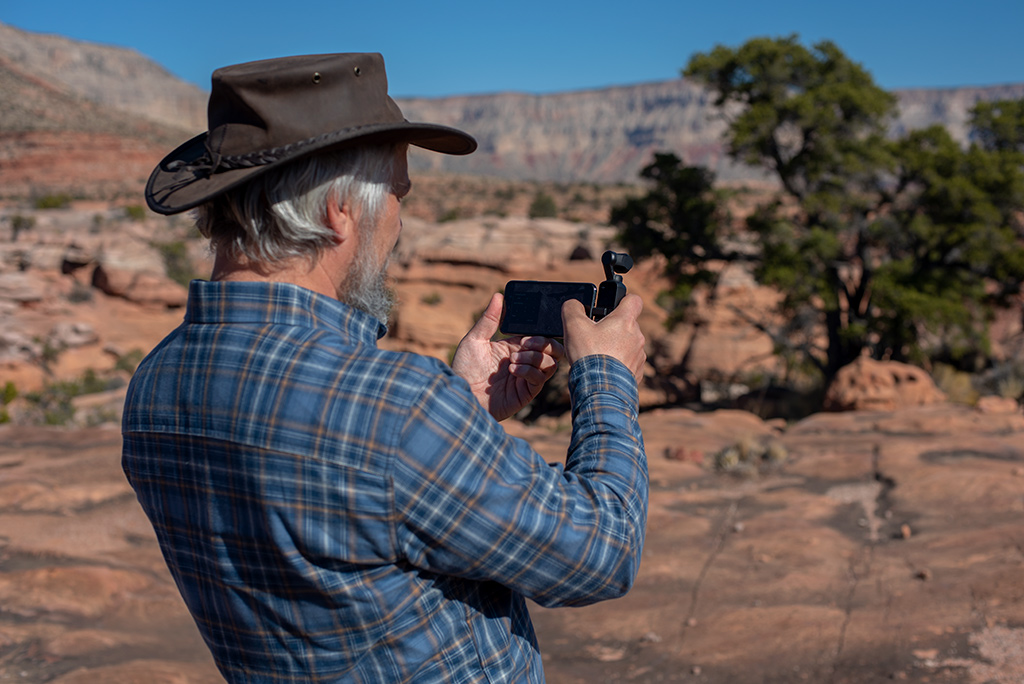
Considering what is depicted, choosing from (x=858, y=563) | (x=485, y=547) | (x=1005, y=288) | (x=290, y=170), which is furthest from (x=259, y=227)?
(x=1005, y=288)

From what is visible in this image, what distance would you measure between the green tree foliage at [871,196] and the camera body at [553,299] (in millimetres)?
11775

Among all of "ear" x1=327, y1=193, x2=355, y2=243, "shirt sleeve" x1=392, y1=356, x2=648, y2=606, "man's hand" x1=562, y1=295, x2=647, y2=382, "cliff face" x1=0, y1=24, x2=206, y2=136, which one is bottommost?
"shirt sleeve" x1=392, y1=356, x2=648, y2=606

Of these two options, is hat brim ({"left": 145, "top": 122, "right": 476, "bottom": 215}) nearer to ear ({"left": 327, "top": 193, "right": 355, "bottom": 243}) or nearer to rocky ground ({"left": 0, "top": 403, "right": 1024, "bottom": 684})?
ear ({"left": 327, "top": 193, "right": 355, "bottom": 243})

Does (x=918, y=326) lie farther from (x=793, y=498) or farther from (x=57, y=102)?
(x=57, y=102)

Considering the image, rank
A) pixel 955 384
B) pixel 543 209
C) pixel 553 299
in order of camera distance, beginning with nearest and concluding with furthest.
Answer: pixel 553 299 < pixel 955 384 < pixel 543 209

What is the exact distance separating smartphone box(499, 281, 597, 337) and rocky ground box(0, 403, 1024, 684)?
2855 millimetres

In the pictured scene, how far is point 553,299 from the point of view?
1662 millimetres

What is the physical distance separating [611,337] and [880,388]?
39.0ft

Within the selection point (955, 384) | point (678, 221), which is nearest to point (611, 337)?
point (678, 221)

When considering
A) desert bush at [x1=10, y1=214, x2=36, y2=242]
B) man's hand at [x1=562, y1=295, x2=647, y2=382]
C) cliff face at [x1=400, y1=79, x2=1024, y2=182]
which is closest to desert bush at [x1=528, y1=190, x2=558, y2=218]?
desert bush at [x1=10, y1=214, x2=36, y2=242]

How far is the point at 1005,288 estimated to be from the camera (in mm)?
13172

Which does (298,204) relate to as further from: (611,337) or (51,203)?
(51,203)

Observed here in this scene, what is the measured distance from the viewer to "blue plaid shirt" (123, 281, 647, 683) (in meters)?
1.04

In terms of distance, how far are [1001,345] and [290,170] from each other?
1783cm
